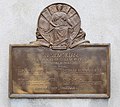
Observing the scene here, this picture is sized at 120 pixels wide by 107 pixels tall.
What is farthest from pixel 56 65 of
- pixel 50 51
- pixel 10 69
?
pixel 10 69

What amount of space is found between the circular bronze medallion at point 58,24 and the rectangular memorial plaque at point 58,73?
23 cm

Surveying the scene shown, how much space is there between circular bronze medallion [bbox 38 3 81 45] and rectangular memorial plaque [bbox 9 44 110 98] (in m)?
0.23

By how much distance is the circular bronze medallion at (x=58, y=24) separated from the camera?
311 inches

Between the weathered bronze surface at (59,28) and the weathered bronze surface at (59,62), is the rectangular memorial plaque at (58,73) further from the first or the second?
the weathered bronze surface at (59,28)

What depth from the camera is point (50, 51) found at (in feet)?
26.0

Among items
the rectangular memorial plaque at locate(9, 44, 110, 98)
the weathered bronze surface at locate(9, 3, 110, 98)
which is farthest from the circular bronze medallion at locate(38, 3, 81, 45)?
the rectangular memorial plaque at locate(9, 44, 110, 98)

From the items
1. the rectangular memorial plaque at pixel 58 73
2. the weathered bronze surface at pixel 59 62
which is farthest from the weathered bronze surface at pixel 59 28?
the rectangular memorial plaque at pixel 58 73

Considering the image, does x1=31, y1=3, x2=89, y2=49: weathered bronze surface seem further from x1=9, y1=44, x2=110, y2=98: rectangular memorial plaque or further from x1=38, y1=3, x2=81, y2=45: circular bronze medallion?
x1=9, y1=44, x2=110, y2=98: rectangular memorial plaque

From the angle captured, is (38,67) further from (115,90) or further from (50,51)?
(115,90)

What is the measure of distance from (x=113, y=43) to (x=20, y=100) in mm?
1745

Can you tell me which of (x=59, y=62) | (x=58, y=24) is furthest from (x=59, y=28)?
(x=59, y=62)

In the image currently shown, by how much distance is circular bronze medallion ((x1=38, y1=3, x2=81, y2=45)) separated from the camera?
25.9 feet

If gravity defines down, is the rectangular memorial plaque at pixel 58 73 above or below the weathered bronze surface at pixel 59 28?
below

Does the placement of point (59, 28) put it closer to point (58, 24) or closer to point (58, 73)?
point (58, 24)
